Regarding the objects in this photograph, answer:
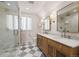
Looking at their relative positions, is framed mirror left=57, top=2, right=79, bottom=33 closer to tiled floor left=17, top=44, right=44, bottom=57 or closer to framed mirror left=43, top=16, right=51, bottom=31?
tiled floor left=17, top=44, right=44, bottom=57

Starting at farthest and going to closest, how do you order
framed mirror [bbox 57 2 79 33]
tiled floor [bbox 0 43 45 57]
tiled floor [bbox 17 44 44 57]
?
tiled floor [bbox 17 44 44 57], tiled floor [bbox 0 43 45 57], framed mirror [bbox 57 2 79 33]

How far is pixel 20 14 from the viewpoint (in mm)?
4422

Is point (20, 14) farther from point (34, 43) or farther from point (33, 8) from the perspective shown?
point (34, 43)

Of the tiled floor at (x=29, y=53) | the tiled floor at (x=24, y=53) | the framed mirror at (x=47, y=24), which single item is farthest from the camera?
the framed mirror at (x=47, y=24)

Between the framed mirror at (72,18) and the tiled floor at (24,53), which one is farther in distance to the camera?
the tiled floor at (24,53)

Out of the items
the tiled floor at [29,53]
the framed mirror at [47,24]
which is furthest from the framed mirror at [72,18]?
the framed mirror at [47,24]

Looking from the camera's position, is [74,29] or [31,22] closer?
[74,29]

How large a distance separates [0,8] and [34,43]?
271 cm

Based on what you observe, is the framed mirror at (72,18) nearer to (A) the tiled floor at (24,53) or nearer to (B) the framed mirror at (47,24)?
(A) the tiled floor at (24,53)

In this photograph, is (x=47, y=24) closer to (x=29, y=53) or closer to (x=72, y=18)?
(x=29, y=53)

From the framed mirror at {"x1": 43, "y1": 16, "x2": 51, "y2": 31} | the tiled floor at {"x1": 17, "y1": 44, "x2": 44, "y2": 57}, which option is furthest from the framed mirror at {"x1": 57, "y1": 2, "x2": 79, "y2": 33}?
the framed mirror at {"x1": 43, "y1": 16, "x2": 51, "y2": 31}

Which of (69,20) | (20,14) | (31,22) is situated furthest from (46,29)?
(69,20)

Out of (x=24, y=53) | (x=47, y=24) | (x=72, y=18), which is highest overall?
(x=72, y=18)

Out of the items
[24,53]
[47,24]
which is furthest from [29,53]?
[47,24]
